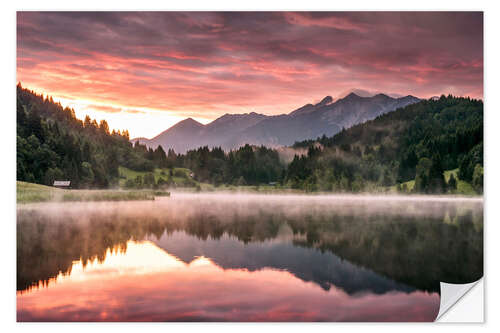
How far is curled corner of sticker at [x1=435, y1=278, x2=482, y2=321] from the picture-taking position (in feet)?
27.2

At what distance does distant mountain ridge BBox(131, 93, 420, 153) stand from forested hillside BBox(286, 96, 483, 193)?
0.64m

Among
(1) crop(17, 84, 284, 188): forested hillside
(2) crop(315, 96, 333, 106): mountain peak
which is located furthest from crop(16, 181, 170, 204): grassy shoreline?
(2) crop(315, 96, 333, 106): mountain peak

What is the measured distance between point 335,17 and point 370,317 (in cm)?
684

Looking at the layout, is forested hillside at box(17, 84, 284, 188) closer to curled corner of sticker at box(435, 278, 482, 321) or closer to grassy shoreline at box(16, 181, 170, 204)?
grassy shoreline at box(16, 181, 170, 204)

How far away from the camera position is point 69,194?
1819 centimetres

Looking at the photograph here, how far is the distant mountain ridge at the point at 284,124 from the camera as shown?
13305 mm

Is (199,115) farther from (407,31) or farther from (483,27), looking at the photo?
(483,27)

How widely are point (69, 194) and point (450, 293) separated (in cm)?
1534

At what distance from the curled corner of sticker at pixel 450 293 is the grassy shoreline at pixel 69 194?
30.4 ft

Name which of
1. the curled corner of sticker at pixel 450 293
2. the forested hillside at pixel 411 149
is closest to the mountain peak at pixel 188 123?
the forested hillside at pixel 411 149

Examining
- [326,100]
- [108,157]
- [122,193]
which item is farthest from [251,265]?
[122,193]

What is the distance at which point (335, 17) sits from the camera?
10.2 meters

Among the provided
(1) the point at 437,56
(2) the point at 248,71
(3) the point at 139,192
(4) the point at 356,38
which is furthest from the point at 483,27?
(3) the point at 139,192
